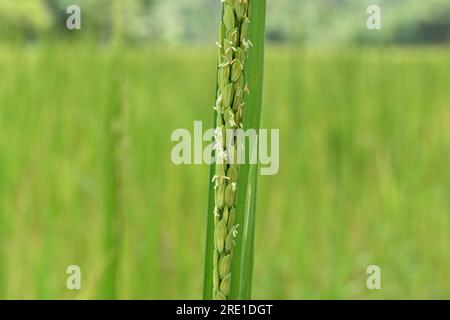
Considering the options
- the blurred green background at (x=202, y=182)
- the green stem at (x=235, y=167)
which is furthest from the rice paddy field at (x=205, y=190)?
the green stem at (x=235, y=167)

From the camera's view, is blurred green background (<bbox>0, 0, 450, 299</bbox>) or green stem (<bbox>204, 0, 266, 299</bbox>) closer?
green stem (<bbox>204, 0, 266, 299</bbox>)

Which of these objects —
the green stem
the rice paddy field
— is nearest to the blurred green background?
the rice paddy field

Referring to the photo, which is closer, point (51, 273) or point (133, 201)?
point (51, 273)

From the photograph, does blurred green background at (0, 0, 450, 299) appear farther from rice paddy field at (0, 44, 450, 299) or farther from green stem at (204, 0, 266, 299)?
green stem at (204, 0, 266, 299)

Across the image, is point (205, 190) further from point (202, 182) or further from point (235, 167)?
point (235, 167)

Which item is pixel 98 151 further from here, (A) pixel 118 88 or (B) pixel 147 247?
(A) pixel 118 88

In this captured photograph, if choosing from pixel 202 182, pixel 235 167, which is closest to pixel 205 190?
pixel 202 182
